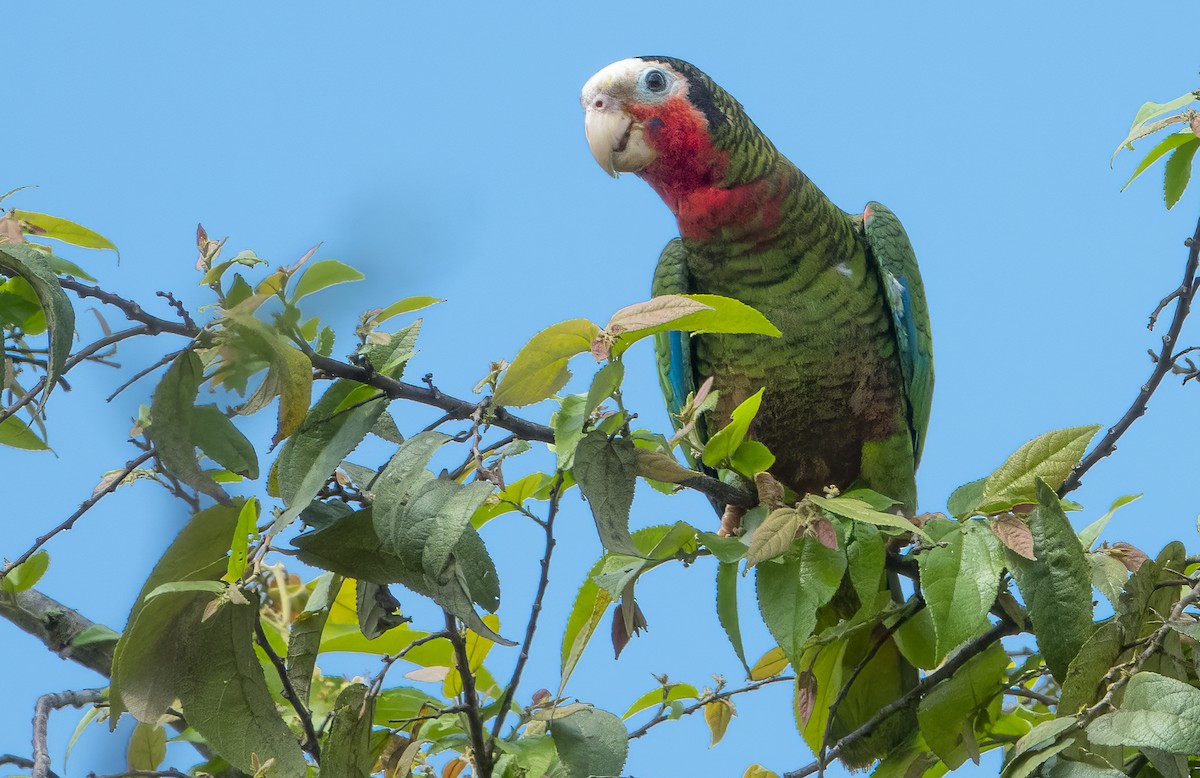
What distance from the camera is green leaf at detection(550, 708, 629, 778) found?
84 cm

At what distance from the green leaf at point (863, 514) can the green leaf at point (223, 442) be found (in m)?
0.40

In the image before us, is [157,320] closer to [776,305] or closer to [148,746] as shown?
[148,746]

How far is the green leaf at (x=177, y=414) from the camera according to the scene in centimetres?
70

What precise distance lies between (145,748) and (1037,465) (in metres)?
0.83

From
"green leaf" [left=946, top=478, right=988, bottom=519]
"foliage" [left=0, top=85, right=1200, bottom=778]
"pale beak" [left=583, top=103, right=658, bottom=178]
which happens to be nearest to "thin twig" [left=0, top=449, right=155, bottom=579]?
"foliage" [left=0, top=85, right=1200, bottom=778]

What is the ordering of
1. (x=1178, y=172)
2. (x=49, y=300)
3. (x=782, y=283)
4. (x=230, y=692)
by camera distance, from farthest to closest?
(x=782, y=283) < (x=1178, y=172) < (x=230, y=692) < (x=49, y=300)

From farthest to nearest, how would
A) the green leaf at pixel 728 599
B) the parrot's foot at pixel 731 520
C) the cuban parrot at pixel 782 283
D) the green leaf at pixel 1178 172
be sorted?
the cuban parrot at pixel 782 283
the parrot's foot at pixel 731 520
the green leaf at pixel 1178 172
the green leaf at pixel 728 599

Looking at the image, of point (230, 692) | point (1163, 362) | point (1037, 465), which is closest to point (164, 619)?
point (230, 692)

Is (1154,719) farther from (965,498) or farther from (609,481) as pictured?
(609,481)

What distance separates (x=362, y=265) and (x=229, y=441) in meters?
0.27

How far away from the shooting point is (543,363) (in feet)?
2.36

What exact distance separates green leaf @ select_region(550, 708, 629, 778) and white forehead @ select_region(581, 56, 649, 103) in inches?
32.6

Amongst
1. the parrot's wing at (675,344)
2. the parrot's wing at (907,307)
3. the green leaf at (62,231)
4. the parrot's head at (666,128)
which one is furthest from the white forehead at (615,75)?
the green leaf at (62,231)

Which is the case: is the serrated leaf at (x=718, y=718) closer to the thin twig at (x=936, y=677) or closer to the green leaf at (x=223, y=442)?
the thin twig at (x=936, y=677)
